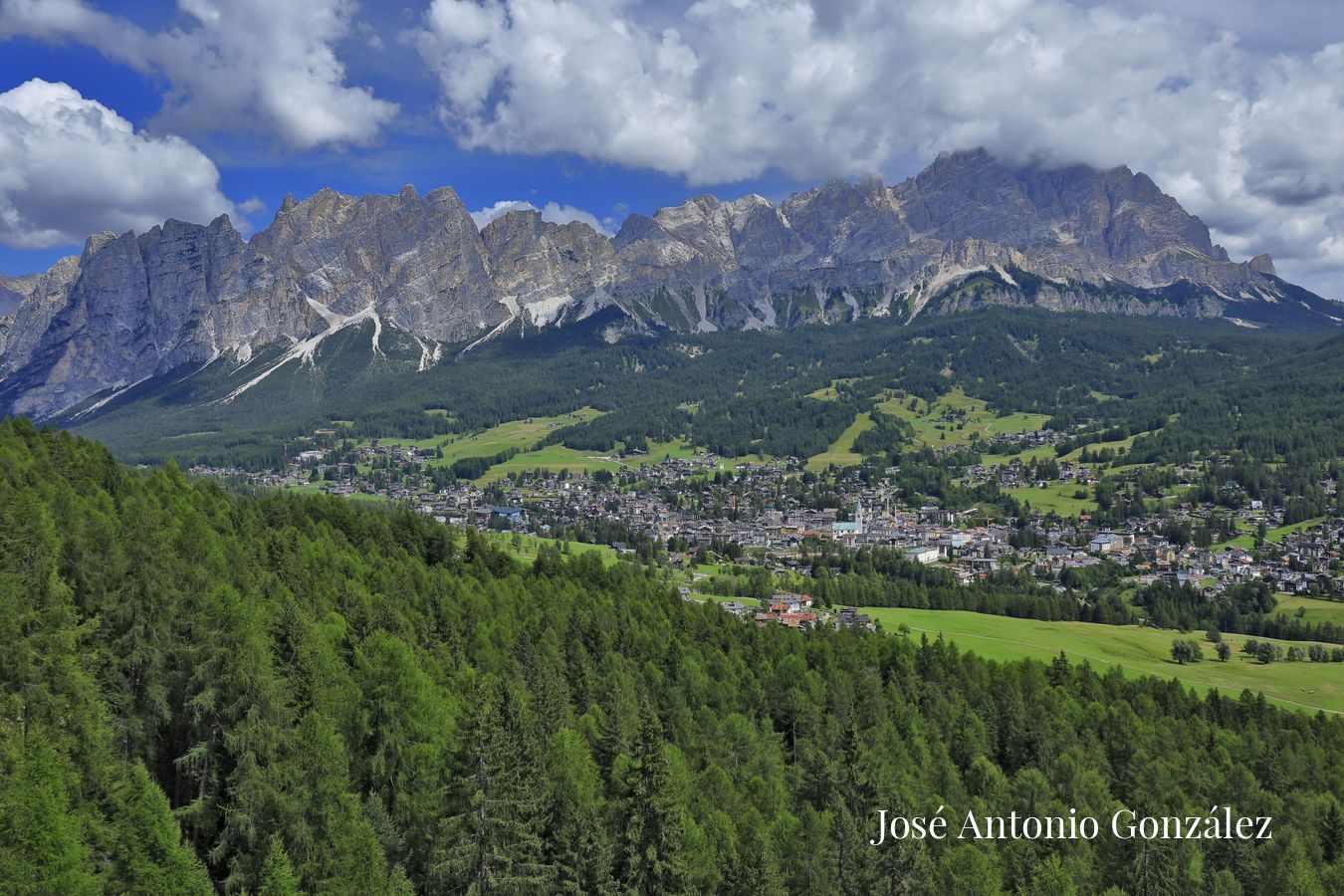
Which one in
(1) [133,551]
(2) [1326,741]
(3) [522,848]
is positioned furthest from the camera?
(2) [1326,741]

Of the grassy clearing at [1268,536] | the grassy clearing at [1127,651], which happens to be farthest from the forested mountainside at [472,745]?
the grassy clearing at [1268,536]

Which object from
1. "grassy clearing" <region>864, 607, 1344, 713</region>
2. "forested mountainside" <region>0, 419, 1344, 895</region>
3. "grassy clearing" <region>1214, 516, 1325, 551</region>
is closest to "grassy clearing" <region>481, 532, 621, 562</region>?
"grassy clearing" <region>864, 607, 1344, 713</region>

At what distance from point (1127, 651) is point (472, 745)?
95566 millimetres

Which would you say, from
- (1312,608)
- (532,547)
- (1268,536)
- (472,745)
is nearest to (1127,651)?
(1312,608)

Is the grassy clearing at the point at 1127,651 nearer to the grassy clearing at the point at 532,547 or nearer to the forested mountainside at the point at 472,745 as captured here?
the forested mountainside at the point at 472,745

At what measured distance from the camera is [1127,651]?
102 m

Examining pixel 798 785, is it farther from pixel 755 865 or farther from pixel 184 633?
pixel 184 633

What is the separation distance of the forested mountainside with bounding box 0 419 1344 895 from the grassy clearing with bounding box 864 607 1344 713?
23847mm

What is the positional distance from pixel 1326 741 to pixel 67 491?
8588 cm

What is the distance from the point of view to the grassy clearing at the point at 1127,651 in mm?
88500

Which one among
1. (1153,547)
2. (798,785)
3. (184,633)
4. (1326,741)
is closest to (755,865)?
(798,785)

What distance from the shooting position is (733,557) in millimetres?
155500

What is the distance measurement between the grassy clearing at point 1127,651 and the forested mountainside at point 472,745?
939 inches

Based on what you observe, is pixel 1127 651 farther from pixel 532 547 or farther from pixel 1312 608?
pixel 532 547
